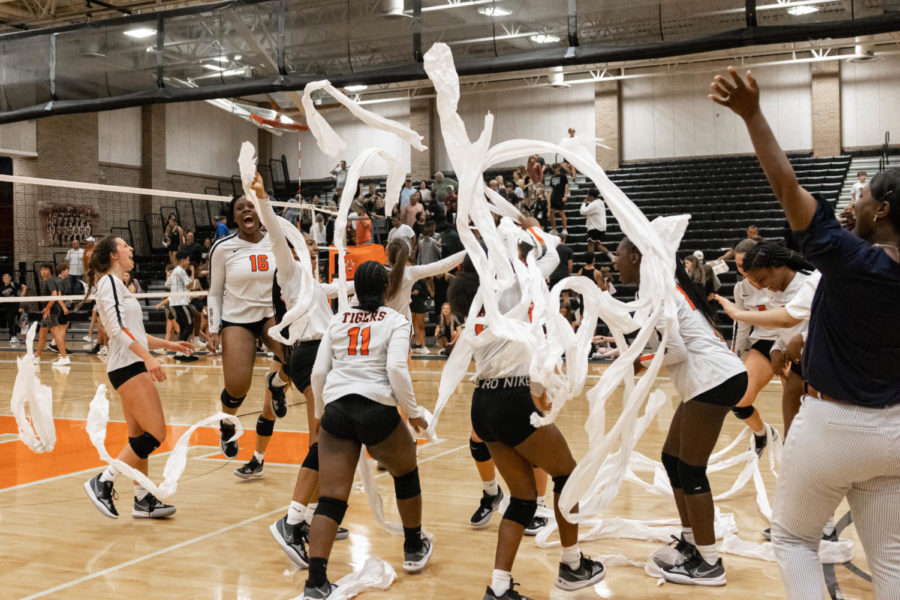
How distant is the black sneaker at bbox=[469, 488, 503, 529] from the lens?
468 centimetres

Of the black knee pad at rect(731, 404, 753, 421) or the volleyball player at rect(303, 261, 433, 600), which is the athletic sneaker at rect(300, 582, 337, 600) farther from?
the black knee pad at rect(731, 404, 753, 421)

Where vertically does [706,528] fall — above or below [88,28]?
below

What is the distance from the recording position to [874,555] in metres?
2.20

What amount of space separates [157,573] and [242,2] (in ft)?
32.0

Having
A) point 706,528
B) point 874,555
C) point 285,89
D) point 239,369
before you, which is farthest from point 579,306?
point 874,555

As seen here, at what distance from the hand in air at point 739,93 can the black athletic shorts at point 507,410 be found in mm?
1651

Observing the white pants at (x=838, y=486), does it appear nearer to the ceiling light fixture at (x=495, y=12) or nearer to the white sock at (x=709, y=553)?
the white sock at (x=709, y=553)

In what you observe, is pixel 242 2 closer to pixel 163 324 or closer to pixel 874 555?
pixel 163 324

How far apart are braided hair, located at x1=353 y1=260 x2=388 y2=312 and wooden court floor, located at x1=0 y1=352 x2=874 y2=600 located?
1.26 metres

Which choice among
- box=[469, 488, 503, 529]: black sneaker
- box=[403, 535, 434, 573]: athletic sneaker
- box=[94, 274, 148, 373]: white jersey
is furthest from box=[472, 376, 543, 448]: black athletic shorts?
box=[94, 274, 148, 373]: white jersey

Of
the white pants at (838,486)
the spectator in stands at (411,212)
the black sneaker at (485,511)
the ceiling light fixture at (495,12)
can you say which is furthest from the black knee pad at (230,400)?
the spectator in stands at (411,212)

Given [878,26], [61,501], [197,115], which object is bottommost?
[61,501]

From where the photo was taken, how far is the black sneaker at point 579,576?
3607 millimetres

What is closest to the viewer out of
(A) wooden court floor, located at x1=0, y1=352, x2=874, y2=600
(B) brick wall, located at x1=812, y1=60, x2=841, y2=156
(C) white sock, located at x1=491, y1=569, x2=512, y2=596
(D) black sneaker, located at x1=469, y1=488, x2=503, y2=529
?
(C) white sock, located at x1=491, y1=569, x2=512, y2=596
